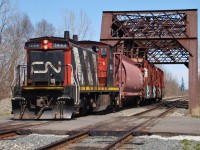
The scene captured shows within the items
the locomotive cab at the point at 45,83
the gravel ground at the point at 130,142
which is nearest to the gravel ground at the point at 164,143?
the gravel ground at the point at 130,142

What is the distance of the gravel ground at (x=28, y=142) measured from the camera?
8683mm

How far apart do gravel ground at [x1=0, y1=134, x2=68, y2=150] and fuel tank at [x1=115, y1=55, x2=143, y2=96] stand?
1199 cm

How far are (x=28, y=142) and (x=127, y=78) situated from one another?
14.8 meters

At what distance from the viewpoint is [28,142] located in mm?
9438

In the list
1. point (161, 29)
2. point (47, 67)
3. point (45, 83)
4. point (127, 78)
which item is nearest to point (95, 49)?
point (47, 67)

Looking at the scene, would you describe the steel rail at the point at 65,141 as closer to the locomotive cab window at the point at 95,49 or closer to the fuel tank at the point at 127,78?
the locomotive cab window at the point at 95,49

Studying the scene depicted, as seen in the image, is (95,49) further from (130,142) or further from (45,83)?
(130,142)

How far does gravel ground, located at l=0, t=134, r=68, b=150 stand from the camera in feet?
28.5

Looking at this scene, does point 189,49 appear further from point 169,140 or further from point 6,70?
point 6,70

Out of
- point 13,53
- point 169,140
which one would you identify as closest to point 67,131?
point 169,140

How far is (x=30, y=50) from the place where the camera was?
16.2m

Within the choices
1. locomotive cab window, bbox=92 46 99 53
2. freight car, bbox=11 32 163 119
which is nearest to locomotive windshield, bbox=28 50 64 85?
freight car, bbox=11 32 163 119

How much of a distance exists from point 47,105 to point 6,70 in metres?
31.0

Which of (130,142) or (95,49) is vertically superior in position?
(95,49)
